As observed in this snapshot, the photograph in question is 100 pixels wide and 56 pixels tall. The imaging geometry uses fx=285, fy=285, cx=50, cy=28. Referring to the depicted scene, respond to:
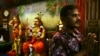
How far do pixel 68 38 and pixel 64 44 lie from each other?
0.23ft

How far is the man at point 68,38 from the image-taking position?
204 centimetres

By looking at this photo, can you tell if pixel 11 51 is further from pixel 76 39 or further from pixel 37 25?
pixel 76 39

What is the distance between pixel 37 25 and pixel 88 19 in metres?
0.72

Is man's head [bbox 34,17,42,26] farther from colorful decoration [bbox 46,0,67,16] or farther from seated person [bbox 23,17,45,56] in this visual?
colorful decoration [bbox 46,0,67,16]

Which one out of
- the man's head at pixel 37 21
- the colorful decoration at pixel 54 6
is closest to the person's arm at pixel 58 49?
the colorful decoration at pixel 54 6

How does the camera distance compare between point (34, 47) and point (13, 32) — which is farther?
point (13, 32)

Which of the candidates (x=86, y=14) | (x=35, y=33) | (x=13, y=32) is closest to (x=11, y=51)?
(x=13, y=32)

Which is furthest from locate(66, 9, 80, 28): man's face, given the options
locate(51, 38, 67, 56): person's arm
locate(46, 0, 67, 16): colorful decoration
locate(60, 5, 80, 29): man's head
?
locate(46, 0, 67, 16): colorful decoration

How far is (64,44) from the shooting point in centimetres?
206

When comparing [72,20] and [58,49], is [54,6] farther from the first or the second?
[58,49]

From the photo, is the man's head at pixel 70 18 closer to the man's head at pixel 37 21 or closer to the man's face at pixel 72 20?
the man's face at pixel 72 20

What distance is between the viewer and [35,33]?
327 centimetres

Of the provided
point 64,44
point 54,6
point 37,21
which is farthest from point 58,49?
point 37,21

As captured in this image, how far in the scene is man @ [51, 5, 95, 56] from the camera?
80.4 inches
